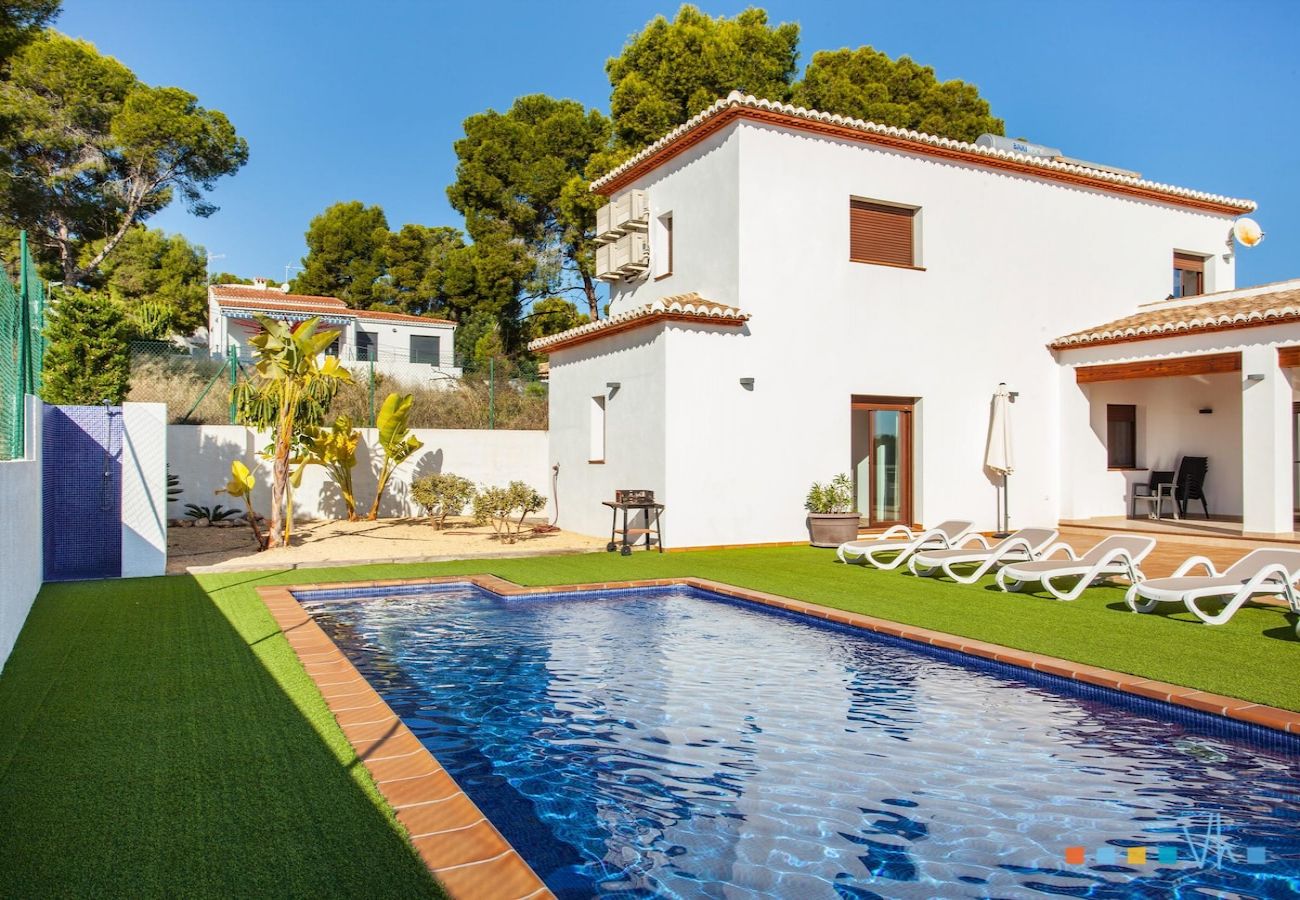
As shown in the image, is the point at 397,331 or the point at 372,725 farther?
the point at 397,331

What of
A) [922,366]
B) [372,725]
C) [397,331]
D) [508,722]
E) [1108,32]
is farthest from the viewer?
[397,331]

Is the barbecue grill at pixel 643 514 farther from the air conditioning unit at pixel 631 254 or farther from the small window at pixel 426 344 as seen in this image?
A: the small window at pixel 426 344

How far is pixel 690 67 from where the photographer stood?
27.8 meters

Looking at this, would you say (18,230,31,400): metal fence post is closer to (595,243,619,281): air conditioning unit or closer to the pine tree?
the pine tree

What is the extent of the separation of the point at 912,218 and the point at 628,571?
950 centimetres

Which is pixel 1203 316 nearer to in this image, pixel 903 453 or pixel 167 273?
pixel 903 453

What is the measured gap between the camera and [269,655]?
22.4 feet

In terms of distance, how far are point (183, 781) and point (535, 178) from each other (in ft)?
103

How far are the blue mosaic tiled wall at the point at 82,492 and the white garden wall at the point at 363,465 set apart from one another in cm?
636

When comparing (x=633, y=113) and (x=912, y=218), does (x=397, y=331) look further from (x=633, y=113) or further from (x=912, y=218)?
(x=912, y=218)

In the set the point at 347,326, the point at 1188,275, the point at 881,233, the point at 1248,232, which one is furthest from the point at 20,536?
the point at 347,326

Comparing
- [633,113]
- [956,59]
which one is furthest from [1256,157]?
[633,113]

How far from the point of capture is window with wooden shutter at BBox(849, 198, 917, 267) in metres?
16.2

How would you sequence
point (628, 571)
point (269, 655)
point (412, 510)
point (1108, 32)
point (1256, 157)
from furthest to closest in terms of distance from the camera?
point (1256, 157), point (1108, 32), point (412, 510), point (628, 571), point (269, 655)
